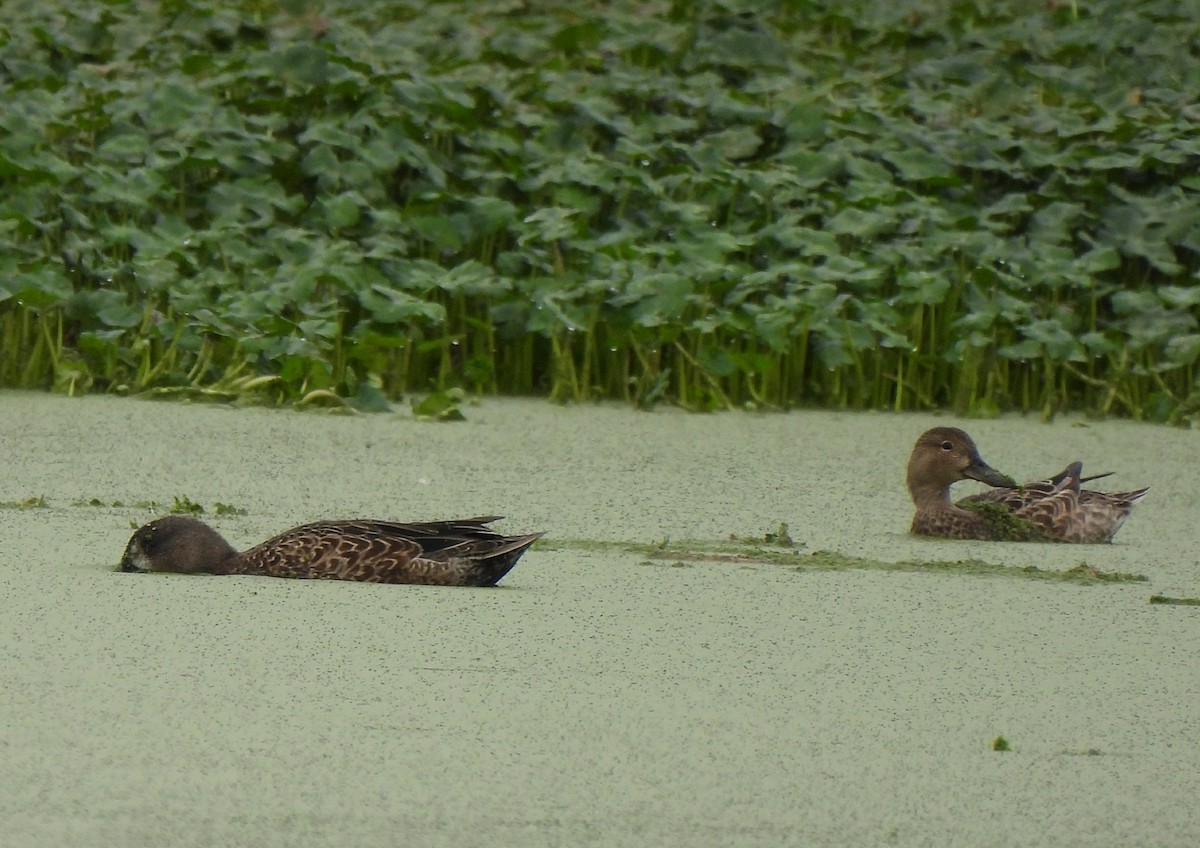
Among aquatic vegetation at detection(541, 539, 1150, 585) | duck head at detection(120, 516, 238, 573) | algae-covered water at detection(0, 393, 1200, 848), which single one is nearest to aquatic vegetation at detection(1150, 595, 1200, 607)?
algae-covered water at detection(0, 393, 1200, 848)

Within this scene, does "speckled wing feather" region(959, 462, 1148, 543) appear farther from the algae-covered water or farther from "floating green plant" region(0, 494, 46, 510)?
"floating green plant" region(0, 494, 46, 510)

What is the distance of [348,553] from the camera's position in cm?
373

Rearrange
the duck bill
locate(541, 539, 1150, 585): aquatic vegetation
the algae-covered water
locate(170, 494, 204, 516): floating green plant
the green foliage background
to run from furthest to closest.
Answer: the green foliage background → the duck bill → locate(170, 494, 204, 516): floating green plant → locate(541, 539, 1150, 585): aquatic vegetation → the algae-covered water

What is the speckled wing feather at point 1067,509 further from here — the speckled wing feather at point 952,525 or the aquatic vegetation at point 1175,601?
the aquatic vegetation at point 1175,601

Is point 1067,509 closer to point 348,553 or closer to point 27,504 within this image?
point 348,553

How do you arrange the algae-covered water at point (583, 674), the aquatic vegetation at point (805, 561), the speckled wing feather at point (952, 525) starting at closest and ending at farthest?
the algae-covered water at point (583, 674)
the aquatic vegetation at point (805, 561)
the speckled wing feather at point (952, 525)

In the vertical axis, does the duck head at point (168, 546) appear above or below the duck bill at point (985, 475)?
below

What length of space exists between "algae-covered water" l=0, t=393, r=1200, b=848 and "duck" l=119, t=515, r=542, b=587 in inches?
2.0

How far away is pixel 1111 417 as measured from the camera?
6.30 metres

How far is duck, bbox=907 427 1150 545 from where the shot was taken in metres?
4.43

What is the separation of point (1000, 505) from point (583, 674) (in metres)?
1.61

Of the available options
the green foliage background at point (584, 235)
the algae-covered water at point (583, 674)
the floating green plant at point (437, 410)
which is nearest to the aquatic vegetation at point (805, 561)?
the algae-covered water at point (583, 674)

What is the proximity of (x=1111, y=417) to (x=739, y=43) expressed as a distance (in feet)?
7.76

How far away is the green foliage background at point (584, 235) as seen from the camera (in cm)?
603
